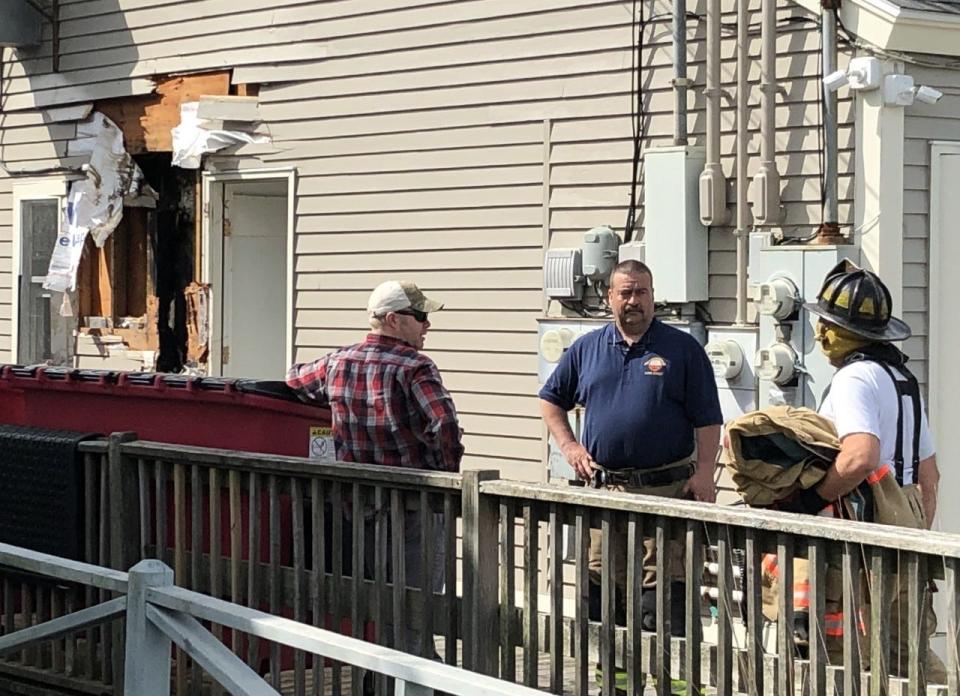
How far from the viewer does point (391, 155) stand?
9.66 metres

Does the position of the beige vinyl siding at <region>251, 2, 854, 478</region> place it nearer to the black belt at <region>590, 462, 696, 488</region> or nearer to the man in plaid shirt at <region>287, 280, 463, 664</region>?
the black belt at <region>590, 462, 696, 488</region>

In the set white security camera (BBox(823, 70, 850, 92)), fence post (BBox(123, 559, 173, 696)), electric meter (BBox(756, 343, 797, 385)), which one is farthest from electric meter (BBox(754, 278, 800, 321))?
fence post (BBox(123, 559, 173, 696))

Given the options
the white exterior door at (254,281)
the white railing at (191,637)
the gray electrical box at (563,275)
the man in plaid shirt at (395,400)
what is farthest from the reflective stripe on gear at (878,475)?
the white exterior door at (254,281)

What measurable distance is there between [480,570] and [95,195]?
7299 millimetres

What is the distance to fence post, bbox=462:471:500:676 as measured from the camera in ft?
17.4

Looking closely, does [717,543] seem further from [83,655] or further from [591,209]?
[591,209]

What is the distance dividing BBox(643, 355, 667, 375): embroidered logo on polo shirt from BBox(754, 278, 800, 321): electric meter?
1.27 metres

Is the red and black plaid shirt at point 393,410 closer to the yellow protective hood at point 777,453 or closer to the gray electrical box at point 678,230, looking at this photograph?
the yellow protective hood at point 777,453

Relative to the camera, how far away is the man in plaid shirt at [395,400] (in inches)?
239

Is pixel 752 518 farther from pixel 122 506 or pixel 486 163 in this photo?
pixel 486 163

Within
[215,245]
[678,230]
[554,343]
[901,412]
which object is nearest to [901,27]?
[678,230]

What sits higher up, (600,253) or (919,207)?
(919,207)

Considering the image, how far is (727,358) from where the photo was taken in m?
7.54

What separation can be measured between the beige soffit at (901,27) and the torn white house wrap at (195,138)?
4513 mm
